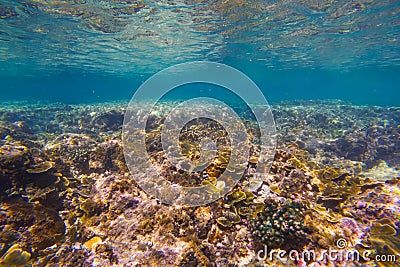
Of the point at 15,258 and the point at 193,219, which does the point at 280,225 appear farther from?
the point at 15,258

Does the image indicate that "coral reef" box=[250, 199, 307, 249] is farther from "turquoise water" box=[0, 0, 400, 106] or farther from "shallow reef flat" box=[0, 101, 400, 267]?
"turquoise water" box=[0, 0, 400, 106]

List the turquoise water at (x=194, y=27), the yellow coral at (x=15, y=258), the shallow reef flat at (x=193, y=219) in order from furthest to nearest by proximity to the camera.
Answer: the turquoise water at (x=194, y=27) → the shallow reef flat at (x=193, y=219) → the yellow coral at (x=15, y=258)

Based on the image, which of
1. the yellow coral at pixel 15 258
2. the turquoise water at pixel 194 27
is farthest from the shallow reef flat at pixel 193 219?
the turquoise water at pixel 194 27

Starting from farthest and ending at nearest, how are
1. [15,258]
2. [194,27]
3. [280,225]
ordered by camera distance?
[194,27] < [280,225] < [15,258]

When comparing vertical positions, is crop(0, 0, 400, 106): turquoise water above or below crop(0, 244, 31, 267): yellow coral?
above

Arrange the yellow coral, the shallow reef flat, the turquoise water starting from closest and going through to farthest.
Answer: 1. the yellow coral
2. the shallow reef flat
3. the turquoise water

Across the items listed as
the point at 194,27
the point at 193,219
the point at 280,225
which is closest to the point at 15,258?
the point at 193,219

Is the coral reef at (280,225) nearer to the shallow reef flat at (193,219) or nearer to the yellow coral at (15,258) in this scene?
the shallow reef flat at (193,219)

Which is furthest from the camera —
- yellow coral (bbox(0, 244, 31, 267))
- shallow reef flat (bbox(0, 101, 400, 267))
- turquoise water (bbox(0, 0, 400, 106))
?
Answer: turquoise water (bbox(0, 0, 400, 106))

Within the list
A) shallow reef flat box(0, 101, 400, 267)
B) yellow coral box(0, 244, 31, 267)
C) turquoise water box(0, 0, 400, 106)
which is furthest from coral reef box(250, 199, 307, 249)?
turquoise water box(0, 0, 400, 106)

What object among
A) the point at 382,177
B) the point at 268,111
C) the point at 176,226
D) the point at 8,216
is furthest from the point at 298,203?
the point at 268,111

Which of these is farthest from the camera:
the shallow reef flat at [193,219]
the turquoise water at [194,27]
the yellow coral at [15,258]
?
the turquoise water at [194,27]

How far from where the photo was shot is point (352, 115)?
19312 millimetres

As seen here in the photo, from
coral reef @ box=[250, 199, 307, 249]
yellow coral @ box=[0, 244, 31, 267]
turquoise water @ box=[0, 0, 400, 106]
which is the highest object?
turquoise water @ box=[0, 0, 400, 106]
